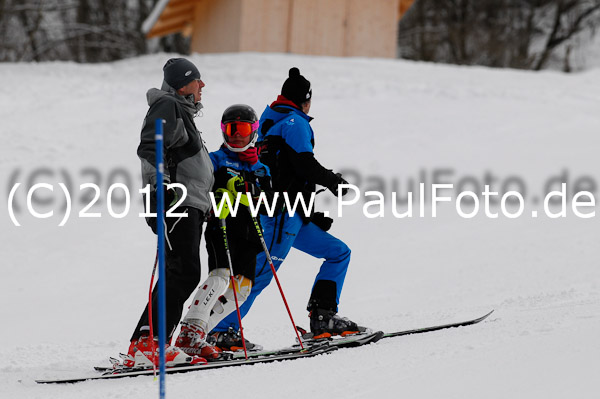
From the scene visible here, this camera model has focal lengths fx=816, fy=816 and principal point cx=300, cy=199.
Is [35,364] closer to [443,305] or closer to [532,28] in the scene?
[443,305]

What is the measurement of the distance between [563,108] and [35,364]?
38.4 feet

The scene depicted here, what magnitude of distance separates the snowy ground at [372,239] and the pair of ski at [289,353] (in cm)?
10

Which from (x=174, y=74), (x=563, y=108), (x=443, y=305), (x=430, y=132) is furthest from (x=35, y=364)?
(x=563, y=108)

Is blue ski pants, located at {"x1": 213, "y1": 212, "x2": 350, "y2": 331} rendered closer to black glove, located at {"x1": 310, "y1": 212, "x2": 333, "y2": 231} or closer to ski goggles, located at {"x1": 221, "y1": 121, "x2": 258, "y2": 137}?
black glove, located at {"x1": 310, "y1": 212, "x2": 333, "y2": 231}

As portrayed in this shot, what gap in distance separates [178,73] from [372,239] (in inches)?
199

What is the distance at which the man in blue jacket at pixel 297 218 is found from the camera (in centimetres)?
525

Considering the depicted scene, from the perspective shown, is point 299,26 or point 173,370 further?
point 299,26

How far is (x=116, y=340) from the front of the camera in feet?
21.3

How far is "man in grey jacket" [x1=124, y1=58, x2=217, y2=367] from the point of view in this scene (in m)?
4.47

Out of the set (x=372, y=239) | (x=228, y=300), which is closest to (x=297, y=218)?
(x=228, y=300)

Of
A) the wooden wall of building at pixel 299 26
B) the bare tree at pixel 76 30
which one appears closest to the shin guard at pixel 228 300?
the wooden wall of building at pixel 299 26

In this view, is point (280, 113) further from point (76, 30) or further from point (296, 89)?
point (76, 30)

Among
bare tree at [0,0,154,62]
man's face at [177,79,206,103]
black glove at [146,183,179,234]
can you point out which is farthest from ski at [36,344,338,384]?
bare tree at [0,0,154,62]

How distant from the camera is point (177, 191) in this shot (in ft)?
14.8
